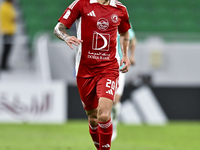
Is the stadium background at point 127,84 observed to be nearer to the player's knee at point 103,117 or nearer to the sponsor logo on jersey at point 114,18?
the player's knee at point 103,117

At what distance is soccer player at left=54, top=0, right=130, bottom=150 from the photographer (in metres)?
5.15

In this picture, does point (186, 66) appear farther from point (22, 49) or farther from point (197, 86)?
point (22, 49)

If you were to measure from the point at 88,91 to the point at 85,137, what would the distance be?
387 cm

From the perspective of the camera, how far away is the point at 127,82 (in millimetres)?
11977

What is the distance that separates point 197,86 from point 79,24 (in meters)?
7.07

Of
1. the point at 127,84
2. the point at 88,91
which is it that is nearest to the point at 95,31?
the point at 88,91

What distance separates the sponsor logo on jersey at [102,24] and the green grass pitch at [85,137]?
270 cm

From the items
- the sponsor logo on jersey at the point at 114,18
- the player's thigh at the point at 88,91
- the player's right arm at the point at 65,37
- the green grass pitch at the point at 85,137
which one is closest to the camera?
the player's right arm at the point at 65,37

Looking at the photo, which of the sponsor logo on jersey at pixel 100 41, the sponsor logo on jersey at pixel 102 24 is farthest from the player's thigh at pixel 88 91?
the sponsor logo on jersey at pixel 102 24

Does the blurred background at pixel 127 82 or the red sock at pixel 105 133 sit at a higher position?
the red sock at pixel 105 133

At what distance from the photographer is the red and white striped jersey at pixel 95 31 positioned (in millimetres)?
5172

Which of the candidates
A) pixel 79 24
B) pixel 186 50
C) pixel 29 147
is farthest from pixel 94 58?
pixel 186 50

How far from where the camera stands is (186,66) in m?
12.5

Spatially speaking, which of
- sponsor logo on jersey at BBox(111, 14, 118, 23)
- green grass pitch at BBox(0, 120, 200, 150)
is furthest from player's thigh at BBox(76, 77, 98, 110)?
green grass pitch at BBox(0, 120, 200, 150)
